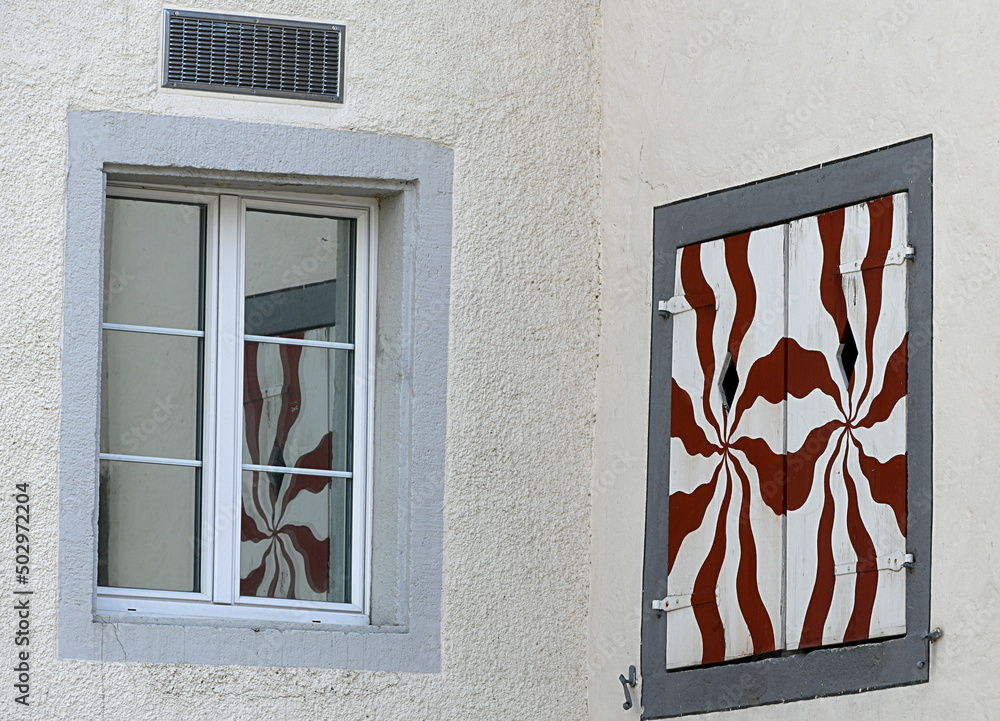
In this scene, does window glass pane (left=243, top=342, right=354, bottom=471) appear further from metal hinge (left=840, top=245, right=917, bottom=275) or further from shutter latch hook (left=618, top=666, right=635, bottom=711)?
metal hinge (left=840, top=245, right=917, bottom=275)

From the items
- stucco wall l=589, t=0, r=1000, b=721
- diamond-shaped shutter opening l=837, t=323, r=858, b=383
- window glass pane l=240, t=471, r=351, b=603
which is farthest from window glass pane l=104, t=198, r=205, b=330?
diamond-shaped shutter opening l=837, t=323, r=858, b=383

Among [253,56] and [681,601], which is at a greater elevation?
[253,56]

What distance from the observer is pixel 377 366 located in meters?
6.24

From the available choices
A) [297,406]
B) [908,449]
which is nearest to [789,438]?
[908,449]

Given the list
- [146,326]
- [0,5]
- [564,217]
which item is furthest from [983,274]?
[0,5]

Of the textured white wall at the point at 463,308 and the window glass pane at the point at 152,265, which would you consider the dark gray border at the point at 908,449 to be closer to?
the textured white wall at the point at 463,308

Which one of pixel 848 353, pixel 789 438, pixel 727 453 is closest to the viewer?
pixel 848 353

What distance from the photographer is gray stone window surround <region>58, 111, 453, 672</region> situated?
18.5 feet

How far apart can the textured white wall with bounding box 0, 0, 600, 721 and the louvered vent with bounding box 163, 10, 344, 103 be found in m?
0.05

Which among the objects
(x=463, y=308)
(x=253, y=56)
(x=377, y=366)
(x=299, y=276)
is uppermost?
(x=253, y=56)

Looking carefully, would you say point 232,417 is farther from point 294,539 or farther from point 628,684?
point 628,684

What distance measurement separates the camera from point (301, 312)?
623cm

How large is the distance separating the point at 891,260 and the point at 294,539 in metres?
2.30

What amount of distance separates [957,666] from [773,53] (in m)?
2.14
